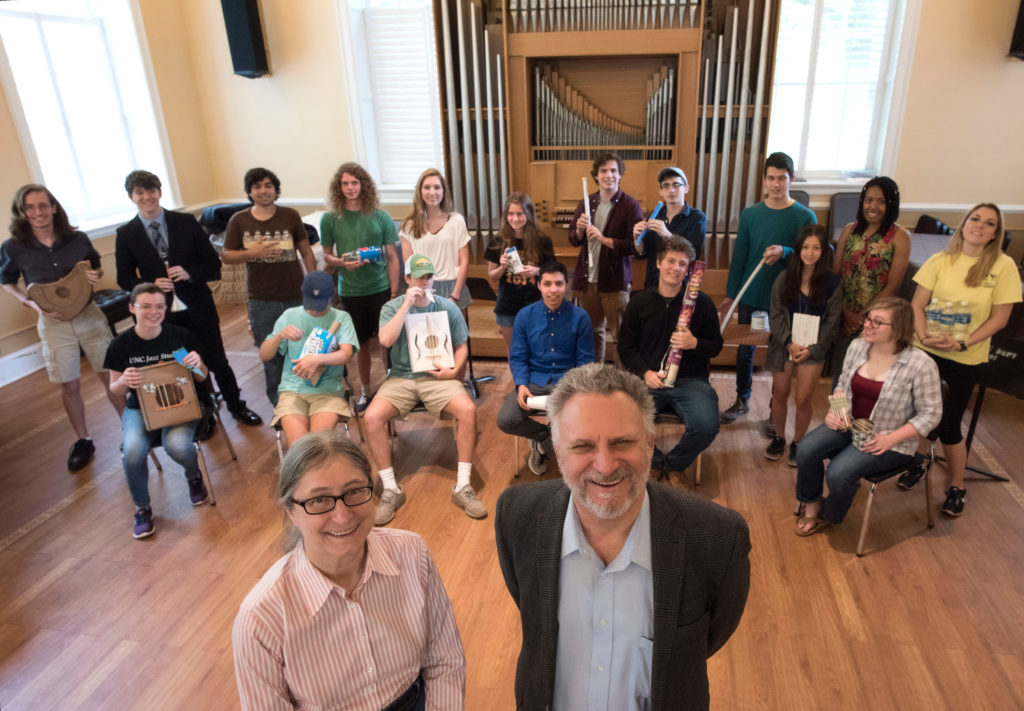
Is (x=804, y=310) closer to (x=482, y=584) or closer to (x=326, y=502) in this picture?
(x=482, y=584)

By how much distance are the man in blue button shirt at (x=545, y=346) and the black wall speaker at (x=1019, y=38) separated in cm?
445

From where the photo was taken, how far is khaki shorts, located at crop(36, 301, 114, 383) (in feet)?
12.3

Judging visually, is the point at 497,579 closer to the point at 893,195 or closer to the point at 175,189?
the point at 893,195

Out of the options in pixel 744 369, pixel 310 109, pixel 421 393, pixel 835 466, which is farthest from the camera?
pixel 310 109

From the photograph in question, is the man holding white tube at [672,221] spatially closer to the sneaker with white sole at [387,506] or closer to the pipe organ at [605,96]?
the pipe organ at [605,96]

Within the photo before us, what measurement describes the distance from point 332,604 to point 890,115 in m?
6.26

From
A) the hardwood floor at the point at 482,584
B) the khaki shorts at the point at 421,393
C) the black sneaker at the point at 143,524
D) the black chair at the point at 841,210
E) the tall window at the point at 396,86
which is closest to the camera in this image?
the hardwood floor at the point at 482,584

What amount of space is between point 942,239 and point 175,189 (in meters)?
7.11

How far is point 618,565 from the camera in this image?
1.37 m

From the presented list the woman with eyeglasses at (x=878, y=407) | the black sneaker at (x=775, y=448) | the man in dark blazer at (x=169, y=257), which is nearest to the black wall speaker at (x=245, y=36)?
the man in dark blazer at (x=169, y=257)

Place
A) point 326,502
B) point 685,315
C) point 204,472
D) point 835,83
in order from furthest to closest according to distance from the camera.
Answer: point 835,83 < point 204,472 < point 685,315 < point 326,502

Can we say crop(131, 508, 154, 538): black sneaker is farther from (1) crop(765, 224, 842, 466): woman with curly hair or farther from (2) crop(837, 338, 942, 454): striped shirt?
(2) crop(837, 338, 942, 454): striped shirt

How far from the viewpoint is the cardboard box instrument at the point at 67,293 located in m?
3.59

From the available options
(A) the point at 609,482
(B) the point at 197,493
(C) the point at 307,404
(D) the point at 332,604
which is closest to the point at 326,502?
(D) the point at 332,604
